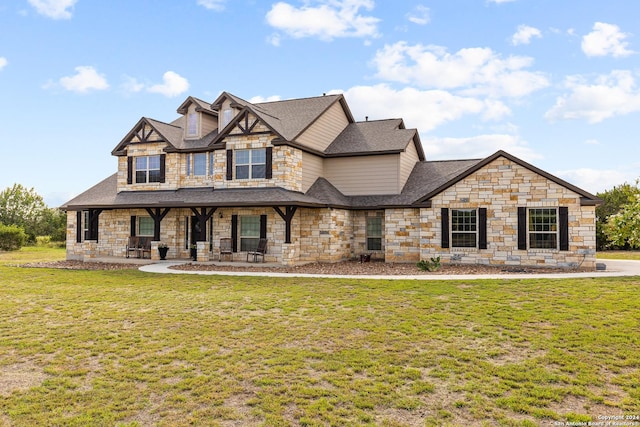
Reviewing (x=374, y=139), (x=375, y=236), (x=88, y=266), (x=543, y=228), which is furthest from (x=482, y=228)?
(x=88, y=266)

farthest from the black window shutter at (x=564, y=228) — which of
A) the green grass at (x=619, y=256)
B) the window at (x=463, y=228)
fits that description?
the green grass at (x=619, y=256)

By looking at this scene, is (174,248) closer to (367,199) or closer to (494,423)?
(367,199)

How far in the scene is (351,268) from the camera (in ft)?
58.3

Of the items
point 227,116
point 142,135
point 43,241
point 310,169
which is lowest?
point 43,241

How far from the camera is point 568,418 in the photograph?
509cm

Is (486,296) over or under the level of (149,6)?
under

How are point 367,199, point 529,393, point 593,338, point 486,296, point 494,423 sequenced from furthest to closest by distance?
point 367,199 → point 486,296 → point 593,338 → point 529,393 → point 494,423

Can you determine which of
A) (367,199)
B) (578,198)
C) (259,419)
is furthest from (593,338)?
(367,199)

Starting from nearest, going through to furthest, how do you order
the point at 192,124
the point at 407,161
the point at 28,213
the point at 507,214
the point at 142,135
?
the point at 507,214 → the point at 407,161 → the point at 142,135 → the point at 192,124 → the point at 28,213

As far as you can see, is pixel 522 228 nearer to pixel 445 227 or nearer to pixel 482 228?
pixel 482 228

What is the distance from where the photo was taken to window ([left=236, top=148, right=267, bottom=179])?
68.7ft

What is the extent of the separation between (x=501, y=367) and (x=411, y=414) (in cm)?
205

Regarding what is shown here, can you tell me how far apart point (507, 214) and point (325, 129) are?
399 inches

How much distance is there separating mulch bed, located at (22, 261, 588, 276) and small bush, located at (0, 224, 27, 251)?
51.3 feet
